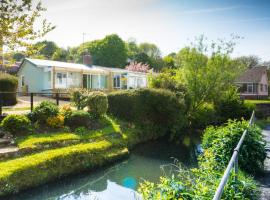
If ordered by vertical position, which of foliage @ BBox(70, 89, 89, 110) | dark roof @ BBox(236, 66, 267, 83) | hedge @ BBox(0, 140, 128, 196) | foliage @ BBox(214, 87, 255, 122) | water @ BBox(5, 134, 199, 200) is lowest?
water @ BBox(5, 134, 199, 200)

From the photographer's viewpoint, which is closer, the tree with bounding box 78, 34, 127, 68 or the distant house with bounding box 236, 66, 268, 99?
the distant house with bounding box 236, 66, 268, 99

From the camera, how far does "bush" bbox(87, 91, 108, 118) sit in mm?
17172

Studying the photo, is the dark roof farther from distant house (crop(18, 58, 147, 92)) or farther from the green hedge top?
the green hedge top

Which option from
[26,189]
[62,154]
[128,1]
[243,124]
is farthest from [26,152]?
[243,124]

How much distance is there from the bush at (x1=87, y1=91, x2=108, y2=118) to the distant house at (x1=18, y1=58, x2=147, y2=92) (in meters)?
16.5

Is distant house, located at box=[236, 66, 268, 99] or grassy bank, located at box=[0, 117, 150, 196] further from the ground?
distant house, located at box=[236, 66, 268, 99]

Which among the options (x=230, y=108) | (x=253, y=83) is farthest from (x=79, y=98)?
(x=253, y=83)

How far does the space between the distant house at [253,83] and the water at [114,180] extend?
41.4m

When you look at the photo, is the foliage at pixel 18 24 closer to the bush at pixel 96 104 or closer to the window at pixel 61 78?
the bush at pixel 96 104

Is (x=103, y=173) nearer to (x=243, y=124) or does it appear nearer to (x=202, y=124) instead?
(x=243, y=124)

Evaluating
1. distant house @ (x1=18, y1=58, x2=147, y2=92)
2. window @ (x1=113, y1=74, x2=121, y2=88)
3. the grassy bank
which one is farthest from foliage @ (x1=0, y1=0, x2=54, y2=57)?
window @ (x1=113, y1=74, x2=121, y2=88)

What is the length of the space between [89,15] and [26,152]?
6.29 m

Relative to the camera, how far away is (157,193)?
4184mm

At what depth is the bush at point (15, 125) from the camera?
12.9 metres
